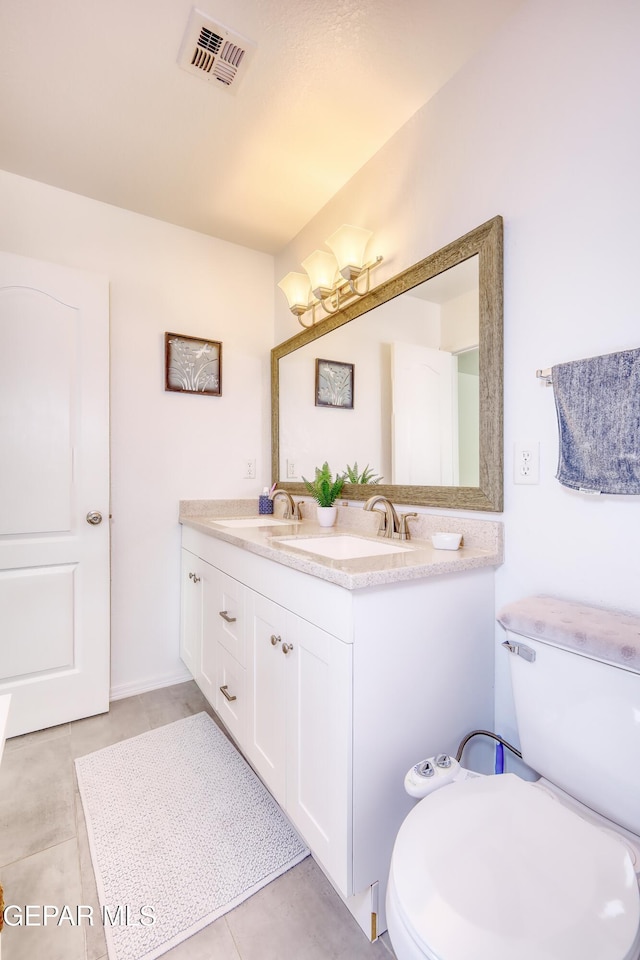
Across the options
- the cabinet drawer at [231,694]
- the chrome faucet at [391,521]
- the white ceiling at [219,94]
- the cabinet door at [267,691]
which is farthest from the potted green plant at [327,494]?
the white ceiling at [219,94]

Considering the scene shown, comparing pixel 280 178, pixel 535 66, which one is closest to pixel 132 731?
pixel 280 178

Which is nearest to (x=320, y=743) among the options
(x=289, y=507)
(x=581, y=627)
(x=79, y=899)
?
(x=581, y=627)

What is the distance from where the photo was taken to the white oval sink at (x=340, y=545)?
1521mm

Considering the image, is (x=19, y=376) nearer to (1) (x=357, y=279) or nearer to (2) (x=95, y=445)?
(2) (x=95, y=445)

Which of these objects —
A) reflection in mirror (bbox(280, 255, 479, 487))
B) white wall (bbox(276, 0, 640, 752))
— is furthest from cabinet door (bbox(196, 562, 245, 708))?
white wall (bbox(276, 0, 640, 752))

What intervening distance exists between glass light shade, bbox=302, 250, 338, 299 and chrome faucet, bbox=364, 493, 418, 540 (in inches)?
39.3

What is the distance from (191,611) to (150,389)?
44.7 inches

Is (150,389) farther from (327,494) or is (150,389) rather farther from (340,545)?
(340,545)

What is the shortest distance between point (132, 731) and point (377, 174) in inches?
100

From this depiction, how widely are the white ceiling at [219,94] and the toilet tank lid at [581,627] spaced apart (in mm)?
1643

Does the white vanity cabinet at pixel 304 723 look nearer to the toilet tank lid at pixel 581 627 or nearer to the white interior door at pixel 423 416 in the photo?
the toilet tank lid at pixel 581 627

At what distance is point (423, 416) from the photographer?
1555 millimetres

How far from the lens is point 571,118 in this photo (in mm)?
1093

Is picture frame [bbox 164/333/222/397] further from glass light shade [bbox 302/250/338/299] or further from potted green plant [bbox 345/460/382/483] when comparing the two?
potted green plant [bbox 345/460/382/483]
